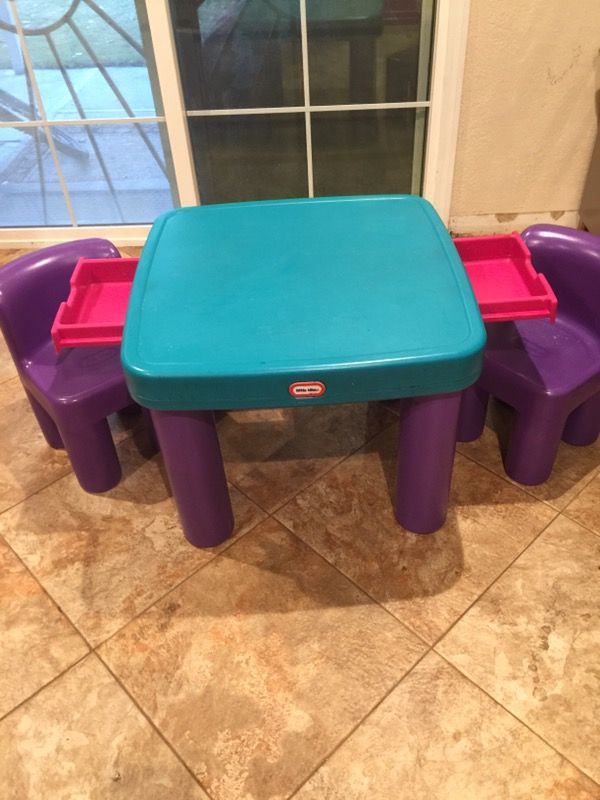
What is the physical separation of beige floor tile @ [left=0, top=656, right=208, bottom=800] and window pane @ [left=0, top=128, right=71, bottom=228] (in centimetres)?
182

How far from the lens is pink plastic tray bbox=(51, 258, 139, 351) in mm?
1061

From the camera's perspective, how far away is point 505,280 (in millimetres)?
1175

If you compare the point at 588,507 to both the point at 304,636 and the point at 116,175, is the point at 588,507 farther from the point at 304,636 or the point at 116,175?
the point at 116,175

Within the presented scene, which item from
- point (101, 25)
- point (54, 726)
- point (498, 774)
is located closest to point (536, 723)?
point (498, 774)

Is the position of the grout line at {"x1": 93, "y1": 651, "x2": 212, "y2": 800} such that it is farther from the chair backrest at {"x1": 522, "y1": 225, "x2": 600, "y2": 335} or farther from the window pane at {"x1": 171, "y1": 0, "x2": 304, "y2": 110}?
the window pane at {"x1": 171, "y1": 0, "x2": 304, "y2": 110}

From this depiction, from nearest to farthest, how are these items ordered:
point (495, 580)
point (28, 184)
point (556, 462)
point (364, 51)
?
point (495, 580) → point (556, 462) → point (364, 51) → point (28, 184)

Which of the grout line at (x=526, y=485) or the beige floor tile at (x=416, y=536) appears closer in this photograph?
the beige floor tile at (x=416, y=536)

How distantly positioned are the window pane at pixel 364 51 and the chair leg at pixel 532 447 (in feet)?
3.89

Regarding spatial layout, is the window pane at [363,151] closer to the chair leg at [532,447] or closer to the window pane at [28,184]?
the window pane at [28,184]

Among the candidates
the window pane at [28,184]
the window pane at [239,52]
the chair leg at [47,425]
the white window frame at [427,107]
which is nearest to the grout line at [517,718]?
the chair leg at [47,425]

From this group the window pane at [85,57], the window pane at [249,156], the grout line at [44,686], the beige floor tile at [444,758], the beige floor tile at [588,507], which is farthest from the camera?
the window pane at [85,57]

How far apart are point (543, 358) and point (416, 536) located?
1.36 ft

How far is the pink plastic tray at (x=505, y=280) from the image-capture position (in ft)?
3.46

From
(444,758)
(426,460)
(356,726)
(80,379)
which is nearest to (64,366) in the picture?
(80,379)
